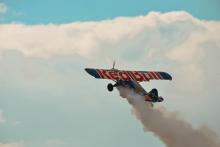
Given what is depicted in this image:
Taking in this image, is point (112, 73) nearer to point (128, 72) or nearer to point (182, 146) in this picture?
point (128, 72)

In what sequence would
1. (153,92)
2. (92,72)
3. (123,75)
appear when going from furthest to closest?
1. (123,75)
2. (92,72)
3. (153,92)

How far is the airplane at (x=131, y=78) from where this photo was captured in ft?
478

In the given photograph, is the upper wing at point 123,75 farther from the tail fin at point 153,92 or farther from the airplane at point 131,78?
the tail fin at point 153,92

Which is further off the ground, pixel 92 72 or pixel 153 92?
pixel 92 72

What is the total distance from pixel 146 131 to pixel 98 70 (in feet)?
32.3

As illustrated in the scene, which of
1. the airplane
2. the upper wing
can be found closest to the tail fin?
the airplane

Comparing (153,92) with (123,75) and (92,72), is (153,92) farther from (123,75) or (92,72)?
(92,72)

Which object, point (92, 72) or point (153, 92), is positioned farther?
point (92, 72)

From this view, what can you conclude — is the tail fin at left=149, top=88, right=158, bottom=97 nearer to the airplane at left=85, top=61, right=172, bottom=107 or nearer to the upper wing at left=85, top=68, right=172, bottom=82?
the airplane at left=85, top=61, right=172, bottom=107

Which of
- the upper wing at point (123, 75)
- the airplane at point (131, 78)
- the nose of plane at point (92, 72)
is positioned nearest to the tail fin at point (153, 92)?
the airplane at point (131, 78)

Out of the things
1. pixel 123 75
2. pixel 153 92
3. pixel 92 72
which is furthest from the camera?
pixel 123 75

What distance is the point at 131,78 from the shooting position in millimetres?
149500

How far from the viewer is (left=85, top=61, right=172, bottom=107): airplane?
478 feet

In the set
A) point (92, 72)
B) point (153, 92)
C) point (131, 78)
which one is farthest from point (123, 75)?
point (153, 92)
